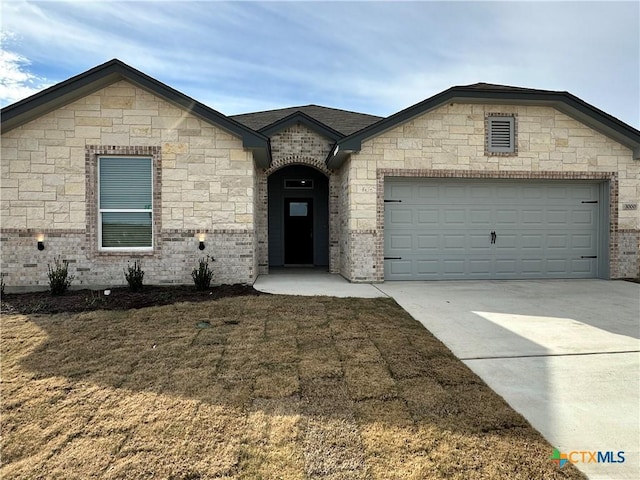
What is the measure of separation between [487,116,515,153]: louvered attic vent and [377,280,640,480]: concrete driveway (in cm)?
366

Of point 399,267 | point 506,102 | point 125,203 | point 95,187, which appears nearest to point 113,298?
point 125,203

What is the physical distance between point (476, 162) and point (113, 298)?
881 cm

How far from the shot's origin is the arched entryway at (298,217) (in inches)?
534

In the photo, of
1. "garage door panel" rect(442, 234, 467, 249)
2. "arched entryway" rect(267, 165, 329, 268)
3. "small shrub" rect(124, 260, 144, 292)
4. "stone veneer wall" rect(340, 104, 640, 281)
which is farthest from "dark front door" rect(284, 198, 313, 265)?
"small shrub" rect(124, 260, 144, 292)

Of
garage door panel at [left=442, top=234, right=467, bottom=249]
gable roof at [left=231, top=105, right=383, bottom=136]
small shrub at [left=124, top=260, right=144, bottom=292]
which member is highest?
gable roof at [left=231, top=105, right=383, bottom=136]

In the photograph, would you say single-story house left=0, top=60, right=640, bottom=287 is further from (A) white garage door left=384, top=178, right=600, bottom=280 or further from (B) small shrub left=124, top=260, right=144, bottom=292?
(B) small shrub left=124, top=260, right=144, bottom=292

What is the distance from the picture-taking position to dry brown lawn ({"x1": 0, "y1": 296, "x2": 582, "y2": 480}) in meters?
2.27

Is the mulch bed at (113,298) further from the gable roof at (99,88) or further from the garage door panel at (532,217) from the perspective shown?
the garage door panel at (532,217)

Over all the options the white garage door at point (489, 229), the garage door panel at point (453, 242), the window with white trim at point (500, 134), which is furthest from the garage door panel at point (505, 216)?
the window with white trim at point (500, 134)

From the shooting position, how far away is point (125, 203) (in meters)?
8.29

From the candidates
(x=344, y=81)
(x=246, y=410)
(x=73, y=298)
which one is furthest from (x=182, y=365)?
(x=344, y=81)

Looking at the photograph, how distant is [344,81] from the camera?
17156 mm

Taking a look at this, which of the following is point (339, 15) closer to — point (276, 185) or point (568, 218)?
point (276, 185)

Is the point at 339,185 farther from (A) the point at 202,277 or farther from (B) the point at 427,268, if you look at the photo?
(A) the point at 202,277
